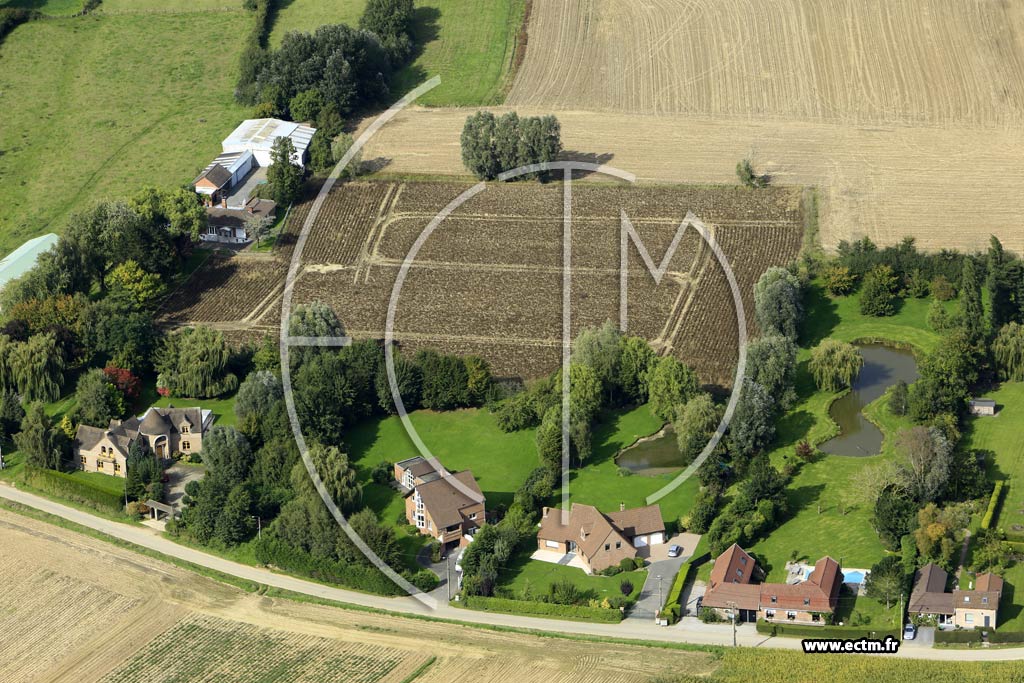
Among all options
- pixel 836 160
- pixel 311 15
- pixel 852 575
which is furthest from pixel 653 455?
pixel 311 15

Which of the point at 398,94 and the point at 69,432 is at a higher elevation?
the point at 398,94

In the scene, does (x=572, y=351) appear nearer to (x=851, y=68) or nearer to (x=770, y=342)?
(x=770, y=342)

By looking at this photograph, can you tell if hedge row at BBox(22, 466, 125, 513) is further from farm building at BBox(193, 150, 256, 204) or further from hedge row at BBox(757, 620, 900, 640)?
hedge row at BBox(757, 620, 900, 640)

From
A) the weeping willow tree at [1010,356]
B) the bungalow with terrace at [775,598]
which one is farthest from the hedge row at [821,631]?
the weeping willow tree at [1010,356]

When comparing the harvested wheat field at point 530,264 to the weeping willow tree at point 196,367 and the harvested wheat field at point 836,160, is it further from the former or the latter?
the weeping willow tree at point 196,367

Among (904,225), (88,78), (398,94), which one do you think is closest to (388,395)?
(904,225)

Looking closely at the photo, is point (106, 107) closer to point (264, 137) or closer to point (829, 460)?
point (264, 137)
